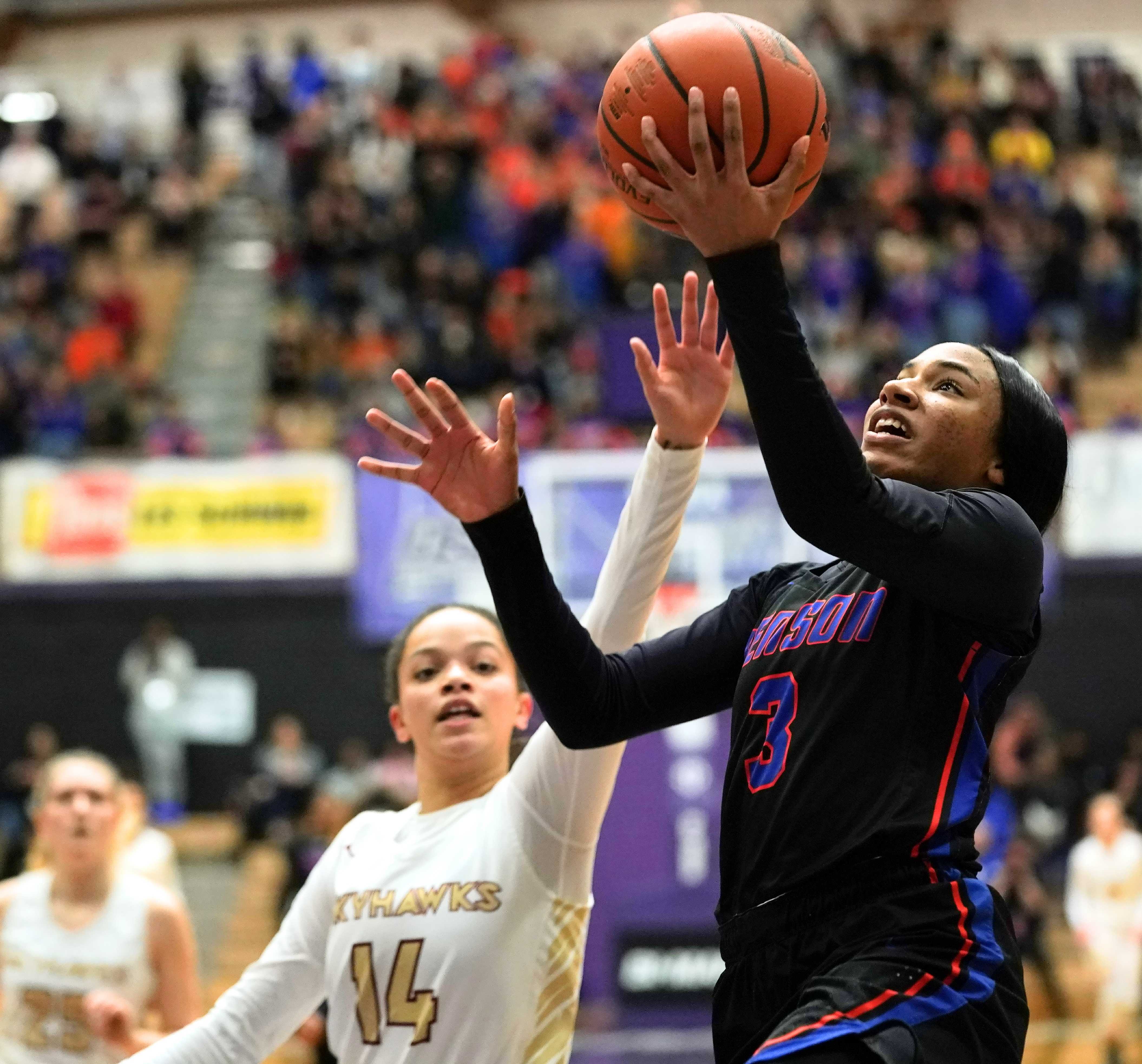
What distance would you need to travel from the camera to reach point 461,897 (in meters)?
3.09

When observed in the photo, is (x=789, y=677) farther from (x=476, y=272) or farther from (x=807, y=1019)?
(x=476, y=272)

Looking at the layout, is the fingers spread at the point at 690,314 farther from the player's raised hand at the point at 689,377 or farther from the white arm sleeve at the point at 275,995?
the white arm sleeve at the point at 275,995

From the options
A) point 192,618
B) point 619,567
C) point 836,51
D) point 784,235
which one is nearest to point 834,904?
point 619,567

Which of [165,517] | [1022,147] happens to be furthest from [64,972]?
[1022,147]

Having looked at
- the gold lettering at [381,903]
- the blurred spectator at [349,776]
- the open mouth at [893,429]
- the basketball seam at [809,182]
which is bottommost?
the blurred spectator at [349,776]

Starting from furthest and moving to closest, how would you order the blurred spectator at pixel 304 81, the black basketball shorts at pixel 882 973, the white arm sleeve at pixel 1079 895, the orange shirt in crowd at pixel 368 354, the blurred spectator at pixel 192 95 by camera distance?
the blurred spectator at pixel 192 95
the blurred spectator at pixel 304 81
the orange shirt in crowd at pixel 368 354
the white arm sleeve at pixel 1079 895
the black basketball shorts at pixel 882 973

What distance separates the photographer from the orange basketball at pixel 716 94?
96.7 inches

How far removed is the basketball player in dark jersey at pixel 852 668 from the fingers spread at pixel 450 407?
0.01m

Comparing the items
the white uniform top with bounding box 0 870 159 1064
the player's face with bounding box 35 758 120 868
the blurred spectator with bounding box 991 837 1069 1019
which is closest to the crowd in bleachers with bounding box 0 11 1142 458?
the blurred spectator with bounding box 991 837 1069 1019

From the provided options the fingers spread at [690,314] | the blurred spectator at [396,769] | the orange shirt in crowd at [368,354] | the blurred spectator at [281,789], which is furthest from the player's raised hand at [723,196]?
the orange shirt in crowd at [368,354]

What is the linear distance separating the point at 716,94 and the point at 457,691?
133 cm

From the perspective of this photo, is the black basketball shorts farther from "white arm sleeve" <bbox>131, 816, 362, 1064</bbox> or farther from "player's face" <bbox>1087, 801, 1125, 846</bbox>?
"player's face" <bbox>1087, 801, 1125, 846</bbox>

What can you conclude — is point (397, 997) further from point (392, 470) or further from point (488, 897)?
point (392, 470)

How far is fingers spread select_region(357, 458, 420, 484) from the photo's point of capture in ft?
8.62
